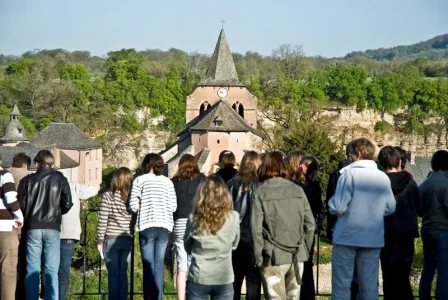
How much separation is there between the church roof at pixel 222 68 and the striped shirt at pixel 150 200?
4980 centimetres

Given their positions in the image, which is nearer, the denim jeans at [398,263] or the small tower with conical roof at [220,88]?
the denim jeans at [398,263]

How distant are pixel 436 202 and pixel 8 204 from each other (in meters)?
4.43

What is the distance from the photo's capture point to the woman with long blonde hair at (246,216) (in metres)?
7.75

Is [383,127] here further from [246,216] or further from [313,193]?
[246,216]

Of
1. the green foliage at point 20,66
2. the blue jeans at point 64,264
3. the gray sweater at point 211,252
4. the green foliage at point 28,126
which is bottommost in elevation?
the blue jeans at point 64,264

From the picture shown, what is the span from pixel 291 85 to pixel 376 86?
33.3ft

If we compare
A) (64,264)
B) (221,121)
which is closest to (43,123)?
(221,121)

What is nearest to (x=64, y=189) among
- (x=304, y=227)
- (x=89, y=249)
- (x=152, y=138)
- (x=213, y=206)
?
(x=213, y=206)

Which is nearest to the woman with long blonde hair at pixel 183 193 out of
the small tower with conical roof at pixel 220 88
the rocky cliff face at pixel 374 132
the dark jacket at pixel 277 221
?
the dark jacket at pixel 277 221

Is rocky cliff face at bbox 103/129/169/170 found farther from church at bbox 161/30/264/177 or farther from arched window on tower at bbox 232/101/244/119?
arched window on tower at bbox 232/101/244/119

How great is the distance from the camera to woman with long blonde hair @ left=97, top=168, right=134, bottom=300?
8.33m

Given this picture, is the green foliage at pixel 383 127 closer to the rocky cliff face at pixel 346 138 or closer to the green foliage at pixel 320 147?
the rocky cliff face at pixel 346 138

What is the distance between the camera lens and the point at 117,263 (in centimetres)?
841

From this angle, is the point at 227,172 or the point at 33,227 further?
the point at 227,172
